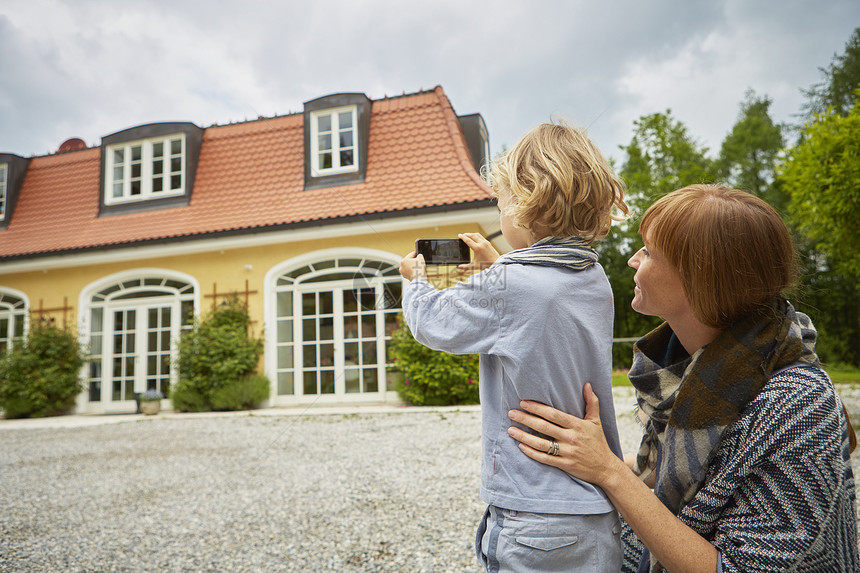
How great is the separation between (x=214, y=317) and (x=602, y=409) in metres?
8.35

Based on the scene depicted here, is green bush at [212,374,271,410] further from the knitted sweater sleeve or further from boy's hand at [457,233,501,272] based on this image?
the knitted sweater sleeve

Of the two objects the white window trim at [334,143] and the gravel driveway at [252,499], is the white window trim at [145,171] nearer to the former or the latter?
the white window trim at [334,143]

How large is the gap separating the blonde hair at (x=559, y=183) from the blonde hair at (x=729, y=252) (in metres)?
0.21

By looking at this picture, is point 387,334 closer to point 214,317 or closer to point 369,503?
point 214,317

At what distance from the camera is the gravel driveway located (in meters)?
2.26

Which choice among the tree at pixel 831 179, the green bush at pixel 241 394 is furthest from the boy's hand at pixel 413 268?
the green bush at pixel 241 394

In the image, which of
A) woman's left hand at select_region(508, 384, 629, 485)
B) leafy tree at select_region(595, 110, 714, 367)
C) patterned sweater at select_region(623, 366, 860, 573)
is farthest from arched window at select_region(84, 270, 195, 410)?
leafy tree at select_region(595, 110, 714, 367)

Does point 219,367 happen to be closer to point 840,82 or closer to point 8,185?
point 8,185

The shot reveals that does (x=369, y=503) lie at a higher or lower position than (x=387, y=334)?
lower

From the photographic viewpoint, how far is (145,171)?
9.67 meters

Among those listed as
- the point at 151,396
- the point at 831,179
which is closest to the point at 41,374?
the point at 151,396

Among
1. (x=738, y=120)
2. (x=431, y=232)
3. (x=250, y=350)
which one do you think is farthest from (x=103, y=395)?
(x=738, y=120)

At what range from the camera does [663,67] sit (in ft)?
17.1

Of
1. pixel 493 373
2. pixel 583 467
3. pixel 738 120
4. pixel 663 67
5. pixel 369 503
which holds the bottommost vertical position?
pixel 369 503
